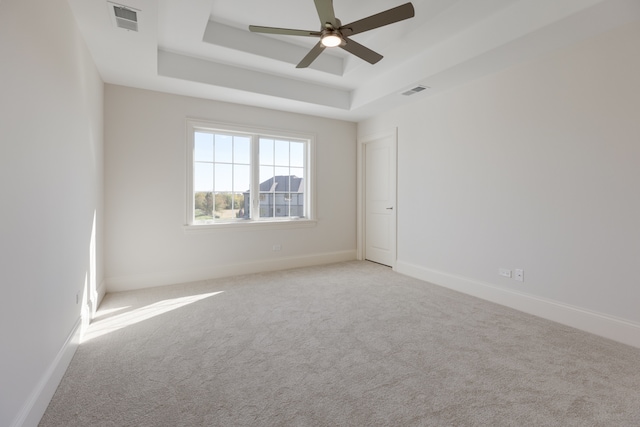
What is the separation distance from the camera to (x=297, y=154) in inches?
203

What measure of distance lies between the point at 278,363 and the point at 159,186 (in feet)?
9.74

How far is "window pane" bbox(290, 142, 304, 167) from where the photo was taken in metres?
5.11

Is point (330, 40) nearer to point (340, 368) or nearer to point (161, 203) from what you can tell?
point (340, 368)

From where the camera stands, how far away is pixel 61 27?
6.85 ft

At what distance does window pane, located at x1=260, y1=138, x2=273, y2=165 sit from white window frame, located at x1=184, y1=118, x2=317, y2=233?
94mm

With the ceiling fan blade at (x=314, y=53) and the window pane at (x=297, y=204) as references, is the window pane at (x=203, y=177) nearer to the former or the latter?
the window pane at (x=297, y=204)

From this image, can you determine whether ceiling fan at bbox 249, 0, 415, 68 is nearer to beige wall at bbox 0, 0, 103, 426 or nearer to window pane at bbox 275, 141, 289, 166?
beige wall at bbox 0, 0, 103, 426

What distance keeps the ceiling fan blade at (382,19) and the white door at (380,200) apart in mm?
2623

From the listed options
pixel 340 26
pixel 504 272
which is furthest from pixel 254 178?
pixel 504 272

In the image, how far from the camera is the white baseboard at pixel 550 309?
2447 mm

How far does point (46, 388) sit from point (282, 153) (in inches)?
157

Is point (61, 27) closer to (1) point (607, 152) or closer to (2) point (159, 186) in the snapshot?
(2) point (159, 186)

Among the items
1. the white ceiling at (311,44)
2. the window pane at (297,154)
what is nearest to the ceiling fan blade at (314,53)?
the white ceiling at (311,44)

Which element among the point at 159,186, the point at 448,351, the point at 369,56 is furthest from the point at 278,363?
the point at 159,186
